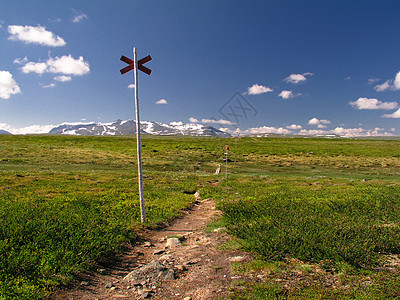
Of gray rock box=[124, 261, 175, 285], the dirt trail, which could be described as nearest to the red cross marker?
the dirt trail

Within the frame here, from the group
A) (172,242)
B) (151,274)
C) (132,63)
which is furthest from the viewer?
(132,63)

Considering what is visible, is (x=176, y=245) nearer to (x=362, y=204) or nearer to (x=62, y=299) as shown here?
(x=62, y=299)

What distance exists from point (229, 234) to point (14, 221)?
→ 8.16m

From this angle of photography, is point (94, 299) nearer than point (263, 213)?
Yes

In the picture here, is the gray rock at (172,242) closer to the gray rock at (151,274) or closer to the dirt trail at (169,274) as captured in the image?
the dirt trail at (169,274)

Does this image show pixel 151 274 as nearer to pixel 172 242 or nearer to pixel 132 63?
pixel 172 242

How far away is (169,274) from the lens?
20.0 ft

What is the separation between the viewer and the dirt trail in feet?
17.4

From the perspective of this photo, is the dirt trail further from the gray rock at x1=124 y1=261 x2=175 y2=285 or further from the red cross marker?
the red cross marker

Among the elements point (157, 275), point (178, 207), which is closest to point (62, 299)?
point (157, 275)

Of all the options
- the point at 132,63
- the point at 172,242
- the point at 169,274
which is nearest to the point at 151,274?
the point at 169,274

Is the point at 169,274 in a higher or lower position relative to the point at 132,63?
lower

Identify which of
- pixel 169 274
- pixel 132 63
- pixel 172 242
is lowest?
pixel 172 242

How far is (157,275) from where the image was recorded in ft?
19.8
